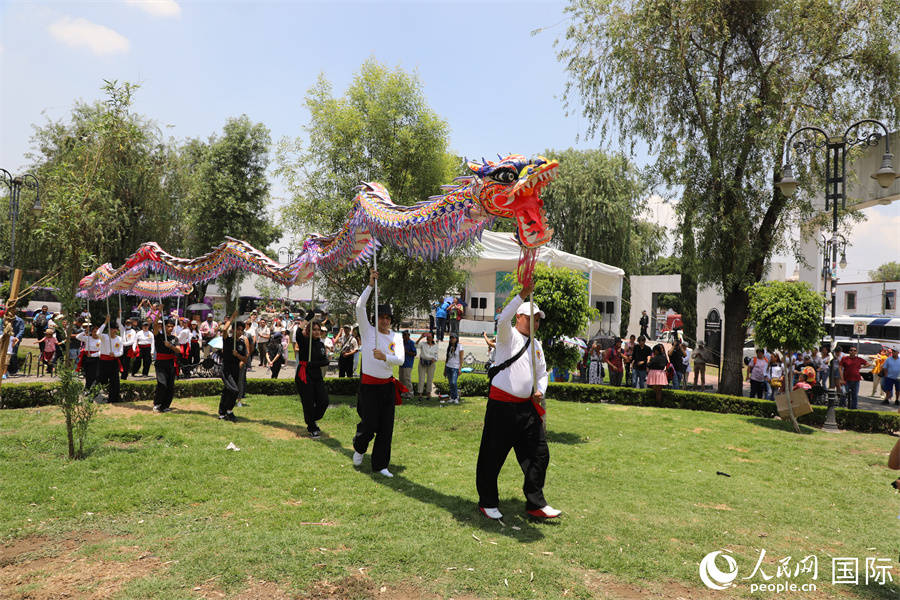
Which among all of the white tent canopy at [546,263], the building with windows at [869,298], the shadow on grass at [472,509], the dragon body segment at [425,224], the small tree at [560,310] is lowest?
the shadow on grass at [472,509]

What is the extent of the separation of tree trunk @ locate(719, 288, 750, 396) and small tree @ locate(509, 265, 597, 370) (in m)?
6.93

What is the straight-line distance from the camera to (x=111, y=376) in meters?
11.3

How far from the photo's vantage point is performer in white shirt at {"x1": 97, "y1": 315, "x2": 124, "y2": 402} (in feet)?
36.1

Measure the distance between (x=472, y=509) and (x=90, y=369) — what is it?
9.31 m

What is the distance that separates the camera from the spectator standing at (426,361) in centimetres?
1327

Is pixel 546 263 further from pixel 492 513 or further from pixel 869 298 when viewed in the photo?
pixel 869 298

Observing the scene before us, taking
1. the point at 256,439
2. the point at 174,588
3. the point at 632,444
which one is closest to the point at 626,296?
the point at 632,444

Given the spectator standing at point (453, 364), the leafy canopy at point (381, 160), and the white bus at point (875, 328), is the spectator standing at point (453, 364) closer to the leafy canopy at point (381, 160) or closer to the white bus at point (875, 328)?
the leafy canopy at point (381, 160)

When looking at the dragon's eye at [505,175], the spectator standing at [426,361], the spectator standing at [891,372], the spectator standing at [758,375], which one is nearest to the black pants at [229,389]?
the spectator standing at [426,361]

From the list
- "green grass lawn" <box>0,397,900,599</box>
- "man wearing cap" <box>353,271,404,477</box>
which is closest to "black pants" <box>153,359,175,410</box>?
"green grass lawn" <box>0,397,900,599</box>

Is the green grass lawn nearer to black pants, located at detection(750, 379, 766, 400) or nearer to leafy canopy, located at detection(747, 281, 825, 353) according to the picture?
leafy canopy, located at detection(747, 281, 825, 353)

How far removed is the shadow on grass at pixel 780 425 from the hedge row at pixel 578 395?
53 cm

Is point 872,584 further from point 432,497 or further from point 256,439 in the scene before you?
point 256,439

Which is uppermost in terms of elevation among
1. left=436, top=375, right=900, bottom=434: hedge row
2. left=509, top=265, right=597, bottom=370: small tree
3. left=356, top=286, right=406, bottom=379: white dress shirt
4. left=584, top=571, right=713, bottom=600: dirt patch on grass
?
left=509, top=265, right=597, bottom=370: small tree
